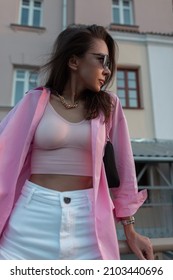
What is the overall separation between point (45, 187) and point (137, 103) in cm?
738

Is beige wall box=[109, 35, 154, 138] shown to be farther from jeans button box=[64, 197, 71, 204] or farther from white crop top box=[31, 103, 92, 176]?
jeans button box=[64, 197, 71, 204]

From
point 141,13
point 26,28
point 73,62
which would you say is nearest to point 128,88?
point 141,13

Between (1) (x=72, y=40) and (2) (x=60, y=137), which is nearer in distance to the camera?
(2) (x=60, y=137)

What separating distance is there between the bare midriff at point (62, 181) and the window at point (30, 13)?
8.38 meters

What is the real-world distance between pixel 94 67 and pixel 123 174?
0.47 meters

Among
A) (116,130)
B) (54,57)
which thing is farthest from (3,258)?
(54,57)

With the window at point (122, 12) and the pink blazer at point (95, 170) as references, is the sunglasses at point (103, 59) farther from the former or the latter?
the window at point (122, 12)

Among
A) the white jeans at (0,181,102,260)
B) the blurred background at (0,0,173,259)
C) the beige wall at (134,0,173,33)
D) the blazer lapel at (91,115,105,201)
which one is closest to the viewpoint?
the white jeans at (0,181,102,260)

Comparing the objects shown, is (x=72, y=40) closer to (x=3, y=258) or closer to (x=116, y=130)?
(x=116, y=130)

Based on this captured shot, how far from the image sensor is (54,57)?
1.28m

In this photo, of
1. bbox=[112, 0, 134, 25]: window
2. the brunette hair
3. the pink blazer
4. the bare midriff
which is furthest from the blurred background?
the bare midriff

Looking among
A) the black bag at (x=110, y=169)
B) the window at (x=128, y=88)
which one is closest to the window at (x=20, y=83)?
the window at (x=128, y=88)

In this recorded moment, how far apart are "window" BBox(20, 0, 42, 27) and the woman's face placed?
8043 mm

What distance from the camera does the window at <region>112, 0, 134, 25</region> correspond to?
8820 millimetres
